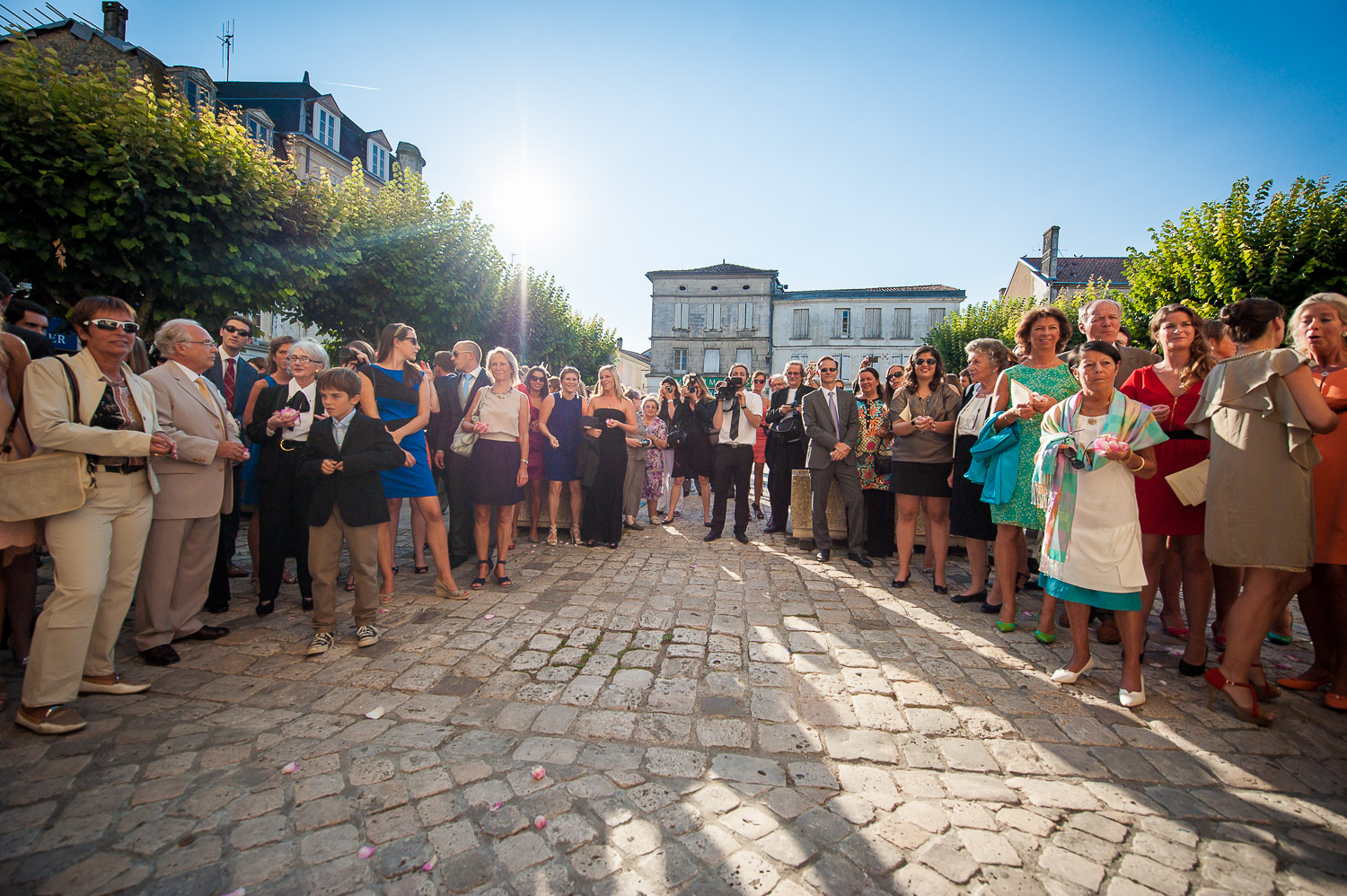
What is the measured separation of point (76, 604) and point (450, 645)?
6.16ft

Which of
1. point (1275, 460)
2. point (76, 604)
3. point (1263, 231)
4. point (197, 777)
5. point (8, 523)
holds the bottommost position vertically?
point (197, 777)

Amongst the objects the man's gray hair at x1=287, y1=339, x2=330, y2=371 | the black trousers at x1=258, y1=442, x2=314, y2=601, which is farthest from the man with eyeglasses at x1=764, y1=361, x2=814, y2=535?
the black trousers at x1=258, y1=442, x2=314, y2=601

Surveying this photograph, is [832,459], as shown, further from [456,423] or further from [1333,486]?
[456,423]

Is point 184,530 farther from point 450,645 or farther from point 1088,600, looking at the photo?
point 1088,600

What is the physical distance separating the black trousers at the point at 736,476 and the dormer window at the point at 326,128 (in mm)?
29046

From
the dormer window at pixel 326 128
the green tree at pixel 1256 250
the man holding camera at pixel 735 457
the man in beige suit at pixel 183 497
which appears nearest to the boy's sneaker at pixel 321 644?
the man in beige suit at pixel 183 497

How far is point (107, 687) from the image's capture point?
3.14 meters

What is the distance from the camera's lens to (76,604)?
285cm

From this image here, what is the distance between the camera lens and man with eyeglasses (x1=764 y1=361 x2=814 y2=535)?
7.69 metres

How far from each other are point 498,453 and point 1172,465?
5.18 m

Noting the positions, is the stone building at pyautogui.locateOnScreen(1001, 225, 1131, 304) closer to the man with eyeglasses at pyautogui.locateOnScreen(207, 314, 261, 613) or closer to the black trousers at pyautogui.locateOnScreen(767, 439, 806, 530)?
the black trousers at pyautogui.locateOnScreen(767, 439, 806, 530)

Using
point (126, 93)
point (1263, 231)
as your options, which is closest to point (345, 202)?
point (126, 93)

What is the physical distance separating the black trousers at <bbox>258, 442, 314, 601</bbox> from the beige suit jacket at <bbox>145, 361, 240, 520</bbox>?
1.86ft

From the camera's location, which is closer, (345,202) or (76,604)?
(76,604)
